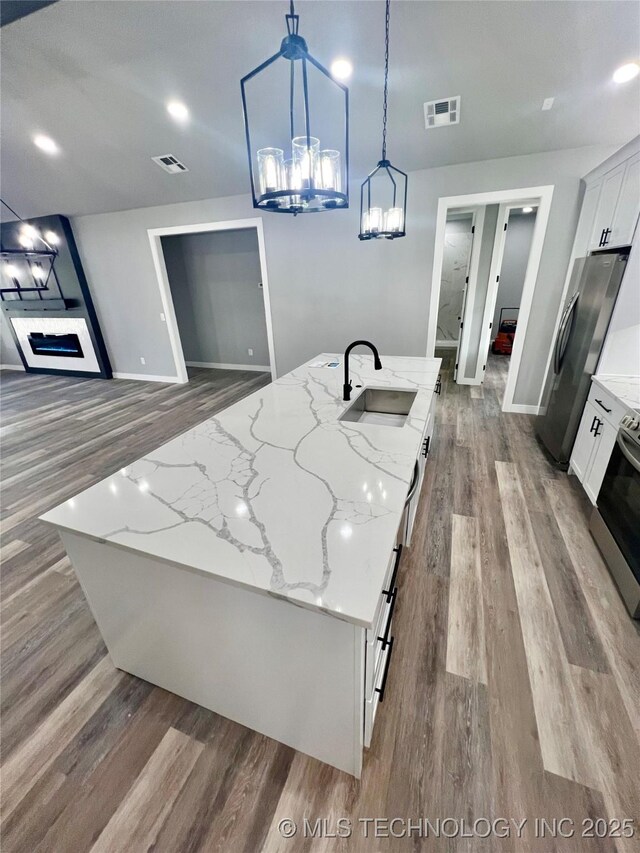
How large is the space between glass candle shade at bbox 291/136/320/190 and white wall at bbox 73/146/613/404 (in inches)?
116

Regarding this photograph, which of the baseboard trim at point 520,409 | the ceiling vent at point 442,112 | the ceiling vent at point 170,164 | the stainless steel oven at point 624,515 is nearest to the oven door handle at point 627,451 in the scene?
the stainless steel oven at point 624,515

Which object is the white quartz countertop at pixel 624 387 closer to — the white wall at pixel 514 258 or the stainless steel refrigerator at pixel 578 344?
the stainless steel refrigerator at pixel 578 344

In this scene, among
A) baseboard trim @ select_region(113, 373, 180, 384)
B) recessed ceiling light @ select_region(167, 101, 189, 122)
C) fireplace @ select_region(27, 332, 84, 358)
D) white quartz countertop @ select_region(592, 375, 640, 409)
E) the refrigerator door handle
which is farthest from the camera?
fireplace @ select_region(27, 332, 84, 358)

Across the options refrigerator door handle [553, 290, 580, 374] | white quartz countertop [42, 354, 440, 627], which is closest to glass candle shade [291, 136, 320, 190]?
white quartz countertop [42, 354, 440, 627]

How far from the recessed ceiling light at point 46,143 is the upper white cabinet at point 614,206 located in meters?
5.24

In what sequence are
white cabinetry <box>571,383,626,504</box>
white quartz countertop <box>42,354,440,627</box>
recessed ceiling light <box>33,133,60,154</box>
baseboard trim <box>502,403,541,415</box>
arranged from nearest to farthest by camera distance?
white quartz countertop <box>42,354,440,627</box>
white cabinetry <box>571,383,626,504</box>
recessed ceiling light <box>33,133,60,154</box>
baseboard trim <box>502,403,541,415</box>

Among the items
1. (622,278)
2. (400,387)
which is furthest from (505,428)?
(400,387)

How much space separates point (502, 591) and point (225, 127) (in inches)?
170

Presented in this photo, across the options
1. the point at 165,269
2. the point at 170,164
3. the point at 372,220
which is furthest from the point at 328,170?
the point at 165,269

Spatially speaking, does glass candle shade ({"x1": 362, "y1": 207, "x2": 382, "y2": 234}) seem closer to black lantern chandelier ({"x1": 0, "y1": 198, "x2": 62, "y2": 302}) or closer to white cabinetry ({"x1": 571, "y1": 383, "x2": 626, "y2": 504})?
white cabinetry ({"x1": 571, "y1": 383, "x2": 626, "y2": 504})

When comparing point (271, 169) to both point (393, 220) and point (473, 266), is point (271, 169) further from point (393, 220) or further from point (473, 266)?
point (473, 266)

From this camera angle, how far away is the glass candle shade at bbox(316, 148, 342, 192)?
4.39 ft

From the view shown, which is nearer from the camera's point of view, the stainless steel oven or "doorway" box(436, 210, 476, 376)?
the stainless steel oven

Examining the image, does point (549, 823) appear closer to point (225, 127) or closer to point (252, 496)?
point (252, 496)
